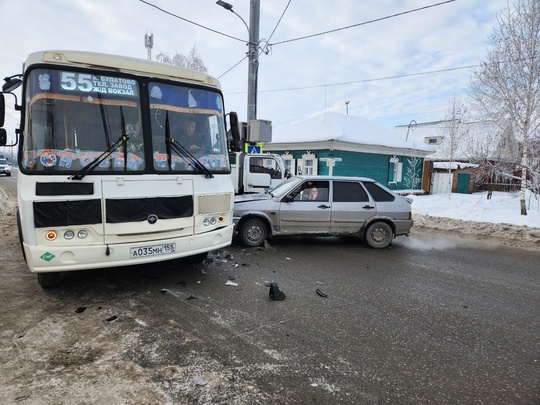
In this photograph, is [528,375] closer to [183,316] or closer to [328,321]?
[328,321]

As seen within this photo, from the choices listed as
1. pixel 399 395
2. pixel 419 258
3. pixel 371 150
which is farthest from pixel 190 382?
pixel 371 150

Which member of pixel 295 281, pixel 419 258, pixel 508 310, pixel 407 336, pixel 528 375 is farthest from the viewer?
pixel 419 258

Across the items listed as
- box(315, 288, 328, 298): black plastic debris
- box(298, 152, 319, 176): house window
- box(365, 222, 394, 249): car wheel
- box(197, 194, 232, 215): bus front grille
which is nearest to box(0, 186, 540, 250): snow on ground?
→ box(365, 222, 394, 249): car wheel

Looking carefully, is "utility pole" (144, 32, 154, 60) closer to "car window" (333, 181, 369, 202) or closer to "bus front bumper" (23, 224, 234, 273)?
"car window" (333, 181, 369, 202)

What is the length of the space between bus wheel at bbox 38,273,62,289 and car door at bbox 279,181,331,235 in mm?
4442

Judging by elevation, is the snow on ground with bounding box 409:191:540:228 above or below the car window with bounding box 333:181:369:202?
below

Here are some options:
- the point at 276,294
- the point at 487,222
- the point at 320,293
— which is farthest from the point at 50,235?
the point at 487,222

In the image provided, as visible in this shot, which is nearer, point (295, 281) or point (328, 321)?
point (328, 321)

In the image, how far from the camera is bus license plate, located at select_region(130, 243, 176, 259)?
448cm

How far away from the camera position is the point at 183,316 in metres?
4.13

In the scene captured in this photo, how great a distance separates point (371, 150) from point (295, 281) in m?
17.1

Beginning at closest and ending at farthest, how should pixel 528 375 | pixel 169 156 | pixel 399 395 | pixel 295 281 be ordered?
pixel 399 395 < pixel 528 375 < pixel 169 156 < pixel 295 281

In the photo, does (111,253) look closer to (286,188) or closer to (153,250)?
(153,250)

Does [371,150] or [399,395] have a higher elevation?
[371,150]
